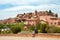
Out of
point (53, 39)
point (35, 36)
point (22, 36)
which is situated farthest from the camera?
point (22, 36)

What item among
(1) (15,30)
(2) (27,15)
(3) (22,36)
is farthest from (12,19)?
(3) (22,36)

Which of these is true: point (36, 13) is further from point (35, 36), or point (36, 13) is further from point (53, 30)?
point (35, 36)

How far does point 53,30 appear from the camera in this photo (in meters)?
29.0

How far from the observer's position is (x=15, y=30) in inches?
1287

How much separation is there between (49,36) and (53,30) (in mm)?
8635

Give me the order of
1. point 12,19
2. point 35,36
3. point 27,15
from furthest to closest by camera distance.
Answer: point 27,15
point 12,19
point 35,36

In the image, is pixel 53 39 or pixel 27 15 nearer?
pixel 53 39

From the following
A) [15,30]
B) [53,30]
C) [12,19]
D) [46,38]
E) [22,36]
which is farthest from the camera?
[12,19]

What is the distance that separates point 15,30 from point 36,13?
5021 centimetres

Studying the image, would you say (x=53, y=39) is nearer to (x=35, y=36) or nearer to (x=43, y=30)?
(x=35, y=36)

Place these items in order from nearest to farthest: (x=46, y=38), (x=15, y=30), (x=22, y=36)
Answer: (x=46, y=38) → (x=22, y=36) → (x=15, y=30)

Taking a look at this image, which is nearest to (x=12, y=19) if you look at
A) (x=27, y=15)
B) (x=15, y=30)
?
(x=27, y=15)

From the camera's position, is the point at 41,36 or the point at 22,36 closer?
the point at 41,36

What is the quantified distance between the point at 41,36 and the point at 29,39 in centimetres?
112
